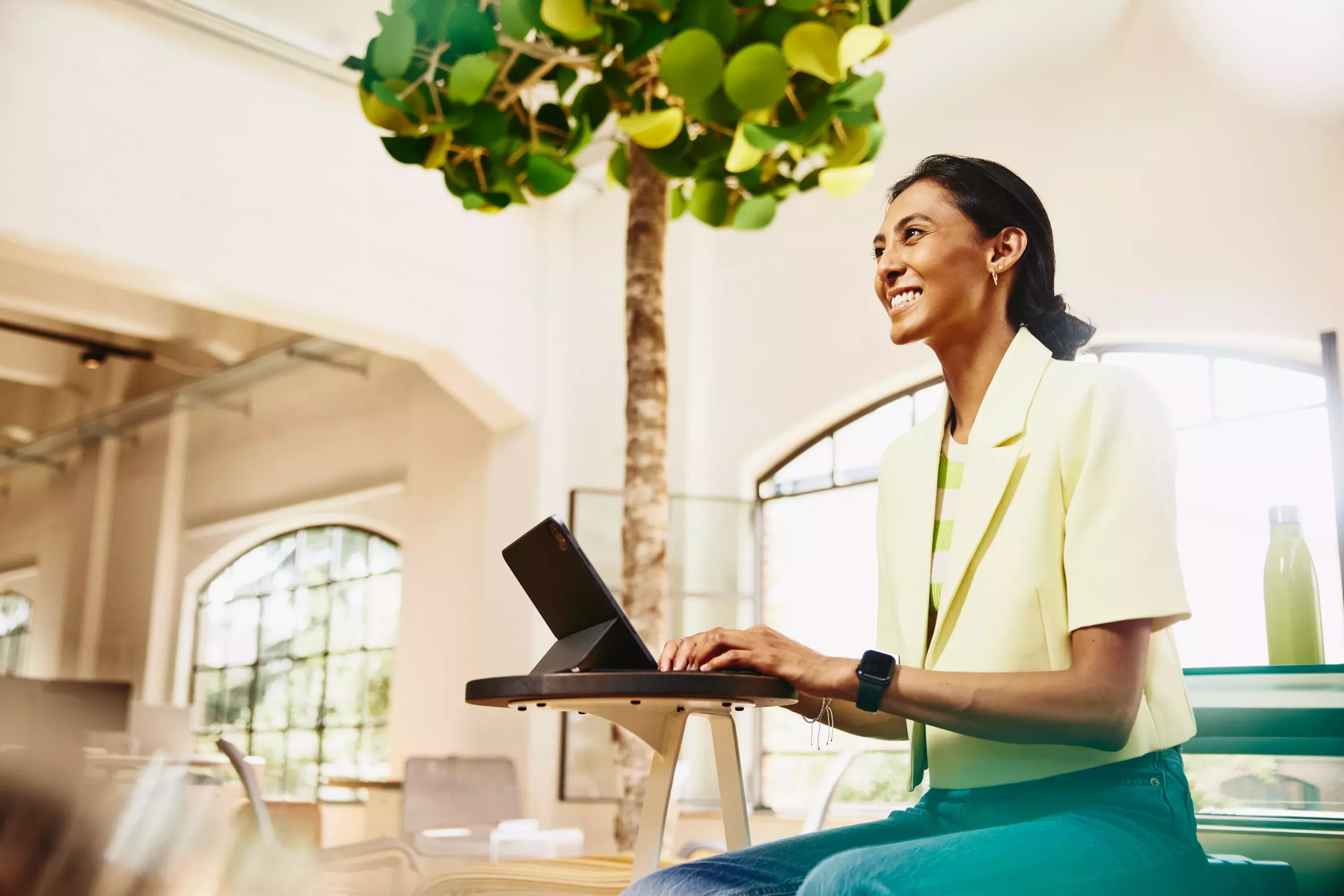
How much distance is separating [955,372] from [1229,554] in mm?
4087

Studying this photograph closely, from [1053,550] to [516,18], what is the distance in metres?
1.52

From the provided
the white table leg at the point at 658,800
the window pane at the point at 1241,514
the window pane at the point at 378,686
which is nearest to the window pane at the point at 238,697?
the window pane at the point at 378,686

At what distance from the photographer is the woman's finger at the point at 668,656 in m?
→ 1.32

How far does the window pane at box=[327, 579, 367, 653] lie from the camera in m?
9.98

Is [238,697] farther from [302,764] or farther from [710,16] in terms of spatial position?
[710,16]

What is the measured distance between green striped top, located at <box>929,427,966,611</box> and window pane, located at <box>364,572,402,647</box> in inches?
333

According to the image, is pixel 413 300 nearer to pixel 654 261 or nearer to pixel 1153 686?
pixel 654 261

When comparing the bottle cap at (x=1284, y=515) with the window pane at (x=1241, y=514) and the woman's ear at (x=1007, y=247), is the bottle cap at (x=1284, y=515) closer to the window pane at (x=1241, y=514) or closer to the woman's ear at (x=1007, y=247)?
the woman's ear at (x=1007, y=247)

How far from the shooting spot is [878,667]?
1143mm

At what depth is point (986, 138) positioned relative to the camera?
6.00 metres

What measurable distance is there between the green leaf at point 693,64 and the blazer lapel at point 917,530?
40.1 inches

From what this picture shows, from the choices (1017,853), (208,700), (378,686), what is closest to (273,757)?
(208,700)

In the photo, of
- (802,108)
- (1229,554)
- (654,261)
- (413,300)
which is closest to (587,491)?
(413,300)

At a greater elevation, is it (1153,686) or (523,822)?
(1153,686)
